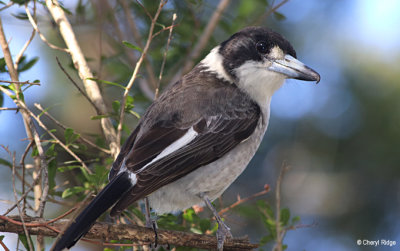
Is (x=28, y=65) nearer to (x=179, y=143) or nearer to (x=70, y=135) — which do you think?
(x=70, y=135)

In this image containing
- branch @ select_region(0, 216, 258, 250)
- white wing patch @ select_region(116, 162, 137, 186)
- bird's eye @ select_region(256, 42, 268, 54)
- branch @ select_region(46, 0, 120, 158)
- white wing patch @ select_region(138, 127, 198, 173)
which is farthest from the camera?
bird's eye @ select_region(256, 42, 268, 54)

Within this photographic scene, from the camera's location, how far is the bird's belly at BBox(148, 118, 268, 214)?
2510mm

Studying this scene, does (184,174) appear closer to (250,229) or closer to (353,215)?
(250,229)

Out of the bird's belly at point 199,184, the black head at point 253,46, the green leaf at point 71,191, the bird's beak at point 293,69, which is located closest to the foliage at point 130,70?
the green leaf at point 71,191

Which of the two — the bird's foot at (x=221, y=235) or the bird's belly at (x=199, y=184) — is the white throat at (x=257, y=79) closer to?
the bird's belly at (x=199, y=184)

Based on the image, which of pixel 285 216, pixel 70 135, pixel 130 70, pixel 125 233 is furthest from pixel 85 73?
pixel 285 216

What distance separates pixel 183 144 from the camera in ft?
8.11

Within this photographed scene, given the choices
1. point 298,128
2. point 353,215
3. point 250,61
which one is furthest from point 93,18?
point 353,215

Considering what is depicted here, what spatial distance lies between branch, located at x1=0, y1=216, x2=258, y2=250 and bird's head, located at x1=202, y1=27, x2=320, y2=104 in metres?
0.78

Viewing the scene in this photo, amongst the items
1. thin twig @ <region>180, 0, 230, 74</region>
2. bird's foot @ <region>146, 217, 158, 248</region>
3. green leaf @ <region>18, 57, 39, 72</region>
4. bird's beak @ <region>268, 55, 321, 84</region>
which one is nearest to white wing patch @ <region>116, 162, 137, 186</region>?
bird's foot @ <region>146, 217, 158, 248</region>

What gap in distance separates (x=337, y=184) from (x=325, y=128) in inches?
16.2

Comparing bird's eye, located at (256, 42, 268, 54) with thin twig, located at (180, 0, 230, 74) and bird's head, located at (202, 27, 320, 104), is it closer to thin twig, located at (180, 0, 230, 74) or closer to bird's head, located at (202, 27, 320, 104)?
bird's head, located at (202, 27, 320, 104)

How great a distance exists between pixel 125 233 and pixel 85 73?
928 millimetres

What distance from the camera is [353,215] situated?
145 inches
